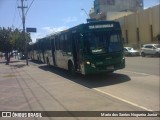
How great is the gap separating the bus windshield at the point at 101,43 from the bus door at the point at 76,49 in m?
0.75

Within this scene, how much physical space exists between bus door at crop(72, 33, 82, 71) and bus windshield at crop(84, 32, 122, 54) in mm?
749

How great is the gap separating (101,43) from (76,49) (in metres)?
1.90

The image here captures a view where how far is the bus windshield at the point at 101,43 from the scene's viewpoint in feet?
56.5

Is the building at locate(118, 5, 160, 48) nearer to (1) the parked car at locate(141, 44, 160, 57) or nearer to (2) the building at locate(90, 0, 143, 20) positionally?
(1) the parked car at locate(141, 44, 160, 57)

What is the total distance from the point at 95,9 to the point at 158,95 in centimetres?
9617

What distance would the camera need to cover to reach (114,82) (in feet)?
54.0

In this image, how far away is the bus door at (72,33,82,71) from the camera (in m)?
18.1

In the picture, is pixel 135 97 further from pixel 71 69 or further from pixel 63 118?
pixel 71 69

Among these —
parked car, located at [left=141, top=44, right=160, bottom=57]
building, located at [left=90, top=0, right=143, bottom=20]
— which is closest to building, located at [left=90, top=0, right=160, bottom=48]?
parked car, located at [left=141, top=44, right=160, bottom=57]

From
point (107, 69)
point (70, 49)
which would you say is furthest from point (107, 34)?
point (70, 49)

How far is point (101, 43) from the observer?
17344 millimetres

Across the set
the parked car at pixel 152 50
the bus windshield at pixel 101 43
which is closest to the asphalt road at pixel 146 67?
the bus windshield at pixel 101 43

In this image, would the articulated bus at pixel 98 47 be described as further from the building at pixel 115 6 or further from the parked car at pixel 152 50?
the building at pixel 115 6

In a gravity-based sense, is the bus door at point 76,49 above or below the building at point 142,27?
below
